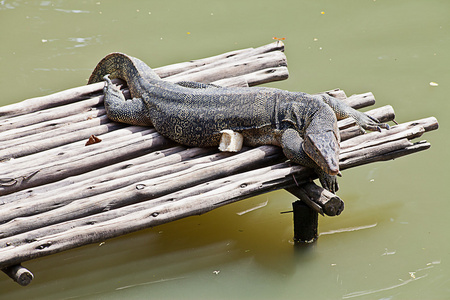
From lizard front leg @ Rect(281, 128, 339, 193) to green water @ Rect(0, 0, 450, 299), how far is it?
59cm

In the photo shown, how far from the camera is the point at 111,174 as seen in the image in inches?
189

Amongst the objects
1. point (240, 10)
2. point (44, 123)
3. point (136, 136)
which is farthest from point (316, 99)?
point (240, 10)

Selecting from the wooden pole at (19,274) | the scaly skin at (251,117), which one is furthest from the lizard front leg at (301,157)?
the wooden pole at (19,274)

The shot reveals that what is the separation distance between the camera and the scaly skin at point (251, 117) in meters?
4.68

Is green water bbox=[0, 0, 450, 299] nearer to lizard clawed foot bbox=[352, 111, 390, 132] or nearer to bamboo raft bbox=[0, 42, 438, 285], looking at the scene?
bamboo raft bbox=[0, 42, 438, 285]

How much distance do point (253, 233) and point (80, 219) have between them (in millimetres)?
1623

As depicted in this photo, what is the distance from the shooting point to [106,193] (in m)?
4.52

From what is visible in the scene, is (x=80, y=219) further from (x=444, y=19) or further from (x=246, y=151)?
(x=444, y=19)

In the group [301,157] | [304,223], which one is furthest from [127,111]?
[304,223]

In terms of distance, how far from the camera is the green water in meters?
4.62

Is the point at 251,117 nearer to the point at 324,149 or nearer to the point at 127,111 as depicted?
the point at 324,149

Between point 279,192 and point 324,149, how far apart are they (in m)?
1.42

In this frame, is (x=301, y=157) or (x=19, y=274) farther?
(x=301, y=157)

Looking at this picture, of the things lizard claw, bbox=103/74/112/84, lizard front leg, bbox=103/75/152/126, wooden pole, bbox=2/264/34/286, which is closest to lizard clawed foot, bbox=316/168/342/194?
lizard front leg, bbox=103/75/152/126
